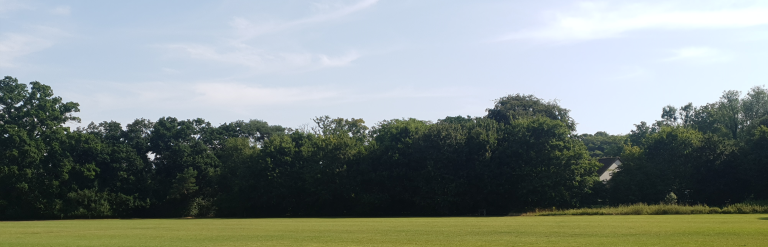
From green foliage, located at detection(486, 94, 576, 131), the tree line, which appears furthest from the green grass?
green foliage, located at detection(486, 94, 576, 131)

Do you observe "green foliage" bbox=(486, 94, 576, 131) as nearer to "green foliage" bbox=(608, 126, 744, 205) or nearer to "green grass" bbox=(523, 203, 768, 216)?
"green foliage" bbox=(608, 126, 744, 205)

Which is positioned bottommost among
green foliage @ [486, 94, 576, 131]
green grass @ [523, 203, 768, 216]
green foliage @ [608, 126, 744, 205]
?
green grass @ [523, 203, 768, 216]

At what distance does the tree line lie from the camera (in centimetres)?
5141

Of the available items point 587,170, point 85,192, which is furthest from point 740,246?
point 85,192

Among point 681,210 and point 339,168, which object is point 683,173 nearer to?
point 681,210

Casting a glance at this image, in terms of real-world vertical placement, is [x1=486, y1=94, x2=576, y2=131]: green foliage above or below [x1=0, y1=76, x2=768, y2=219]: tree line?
above

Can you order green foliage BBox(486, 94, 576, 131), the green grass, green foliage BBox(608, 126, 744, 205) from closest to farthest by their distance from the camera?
the green grass → green foliage BBox(608, 126, 744, 205) → green foliage BBox(486, 94, 576, 131)

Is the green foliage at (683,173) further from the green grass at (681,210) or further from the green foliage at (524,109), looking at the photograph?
the green foliage at (524,109)

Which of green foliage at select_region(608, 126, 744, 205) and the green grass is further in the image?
green foliage at select_region(608, 126, 744, 205)

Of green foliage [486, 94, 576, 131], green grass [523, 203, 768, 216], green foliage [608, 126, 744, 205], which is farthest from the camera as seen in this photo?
green foliage [486, 94, 576, 131]

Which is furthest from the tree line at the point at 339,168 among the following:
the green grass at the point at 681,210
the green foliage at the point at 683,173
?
the green grass at the point at 681,210

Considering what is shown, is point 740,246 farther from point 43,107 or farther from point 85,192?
point 43,107

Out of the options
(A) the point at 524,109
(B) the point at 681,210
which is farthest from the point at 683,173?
(A) the point at 524,109

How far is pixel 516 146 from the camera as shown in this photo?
5294 centimetres
